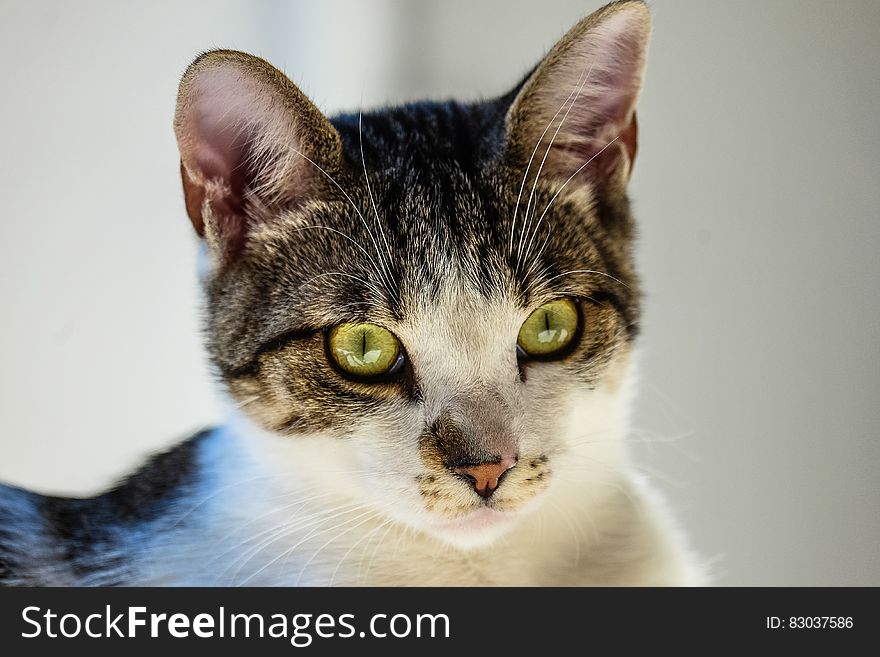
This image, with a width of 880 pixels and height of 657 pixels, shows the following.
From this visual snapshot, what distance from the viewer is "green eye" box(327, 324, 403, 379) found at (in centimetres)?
102

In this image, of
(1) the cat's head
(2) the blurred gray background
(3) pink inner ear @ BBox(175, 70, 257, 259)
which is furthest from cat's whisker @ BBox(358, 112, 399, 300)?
(2) the blurred gray background

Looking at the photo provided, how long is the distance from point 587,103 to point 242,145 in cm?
42

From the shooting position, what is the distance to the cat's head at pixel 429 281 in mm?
978

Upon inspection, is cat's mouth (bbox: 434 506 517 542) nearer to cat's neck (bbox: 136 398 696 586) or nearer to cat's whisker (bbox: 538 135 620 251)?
cat's neck (bbox: 136 398 696 586)

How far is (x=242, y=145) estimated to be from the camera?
104 cm

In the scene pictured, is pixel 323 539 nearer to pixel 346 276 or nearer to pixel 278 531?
pixel 278 531

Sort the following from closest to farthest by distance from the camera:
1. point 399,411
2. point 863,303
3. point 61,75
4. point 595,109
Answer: point 399,411, point 595,109, point 61,75, point 863,303

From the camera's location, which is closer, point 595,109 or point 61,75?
point 595,109

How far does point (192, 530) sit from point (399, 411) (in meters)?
0.33

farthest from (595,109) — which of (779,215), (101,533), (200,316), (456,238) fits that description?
(101,533)

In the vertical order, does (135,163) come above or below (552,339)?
above

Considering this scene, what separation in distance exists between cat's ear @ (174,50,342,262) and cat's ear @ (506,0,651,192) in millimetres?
234

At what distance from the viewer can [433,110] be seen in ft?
4.17

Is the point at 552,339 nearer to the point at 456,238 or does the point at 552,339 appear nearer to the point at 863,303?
the point at 456,238
